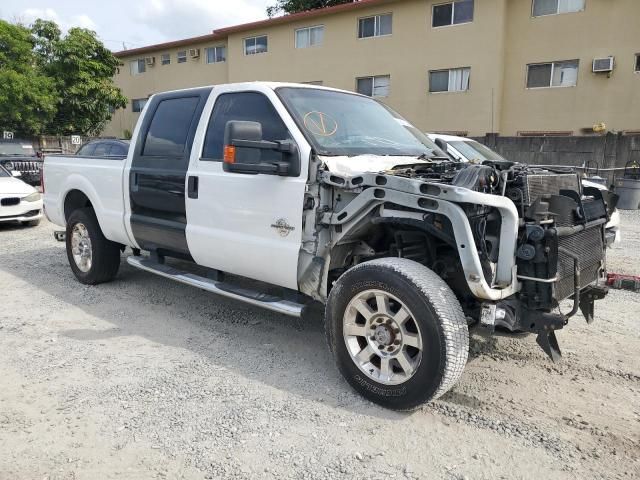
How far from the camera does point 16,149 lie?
16.7 metres

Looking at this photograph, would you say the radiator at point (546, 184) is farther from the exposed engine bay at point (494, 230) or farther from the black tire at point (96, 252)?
the black tire at point (96, 252)

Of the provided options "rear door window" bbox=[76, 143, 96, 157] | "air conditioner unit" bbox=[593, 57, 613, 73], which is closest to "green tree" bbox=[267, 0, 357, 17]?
"air conditioner unit" bbox=[593, 57, 613, 73]

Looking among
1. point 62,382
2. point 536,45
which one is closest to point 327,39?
point 536,45

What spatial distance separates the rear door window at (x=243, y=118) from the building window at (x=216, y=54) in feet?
81.7

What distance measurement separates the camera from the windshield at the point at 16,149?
16516mm

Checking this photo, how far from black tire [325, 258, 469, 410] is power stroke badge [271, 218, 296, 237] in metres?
0.61

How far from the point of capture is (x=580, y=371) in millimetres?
3893

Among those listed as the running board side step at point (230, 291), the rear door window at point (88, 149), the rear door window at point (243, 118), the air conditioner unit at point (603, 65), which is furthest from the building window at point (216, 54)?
the rear door window at point (243, 118)

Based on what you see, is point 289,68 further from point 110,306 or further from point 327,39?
point 110,306

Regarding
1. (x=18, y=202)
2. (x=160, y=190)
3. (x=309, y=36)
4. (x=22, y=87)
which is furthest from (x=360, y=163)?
(x=22, y=87)

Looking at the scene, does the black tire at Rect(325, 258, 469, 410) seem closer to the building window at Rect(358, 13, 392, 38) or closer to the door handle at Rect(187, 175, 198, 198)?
the door handle at Rect(187, 175, 198, 198)

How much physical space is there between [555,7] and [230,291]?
18405 millimetres

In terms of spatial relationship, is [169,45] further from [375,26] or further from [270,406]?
[270,406]

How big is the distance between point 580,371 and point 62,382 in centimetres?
370
